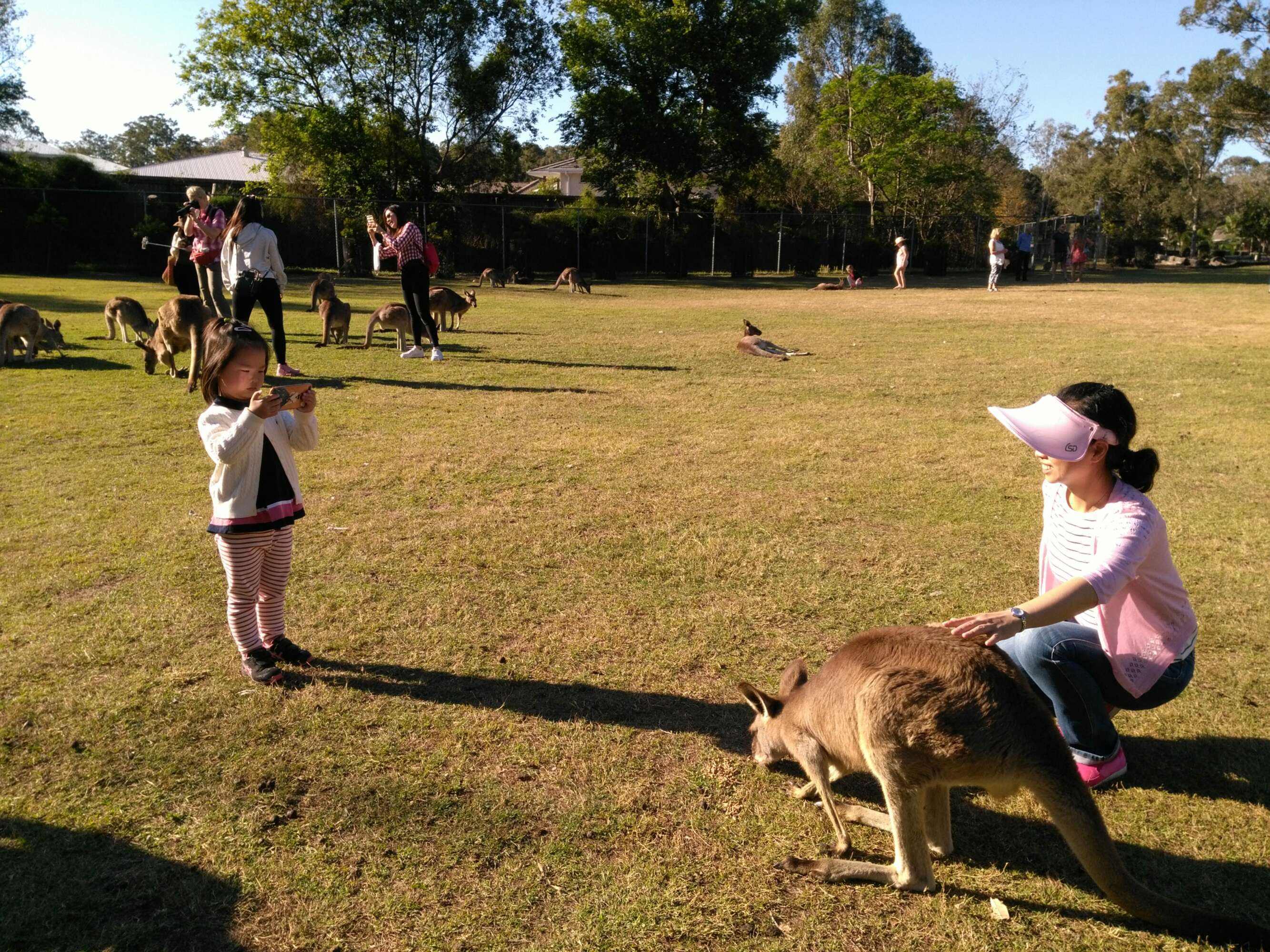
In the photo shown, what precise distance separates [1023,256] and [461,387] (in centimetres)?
3104

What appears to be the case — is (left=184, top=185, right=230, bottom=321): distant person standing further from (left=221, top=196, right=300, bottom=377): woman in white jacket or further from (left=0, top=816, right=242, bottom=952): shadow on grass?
(left=0, top=816, right=242, bottom=952): shadow on grass

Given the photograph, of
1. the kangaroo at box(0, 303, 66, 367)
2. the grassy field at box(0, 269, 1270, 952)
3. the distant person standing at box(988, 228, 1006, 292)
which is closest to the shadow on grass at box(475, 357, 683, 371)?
the grassy field at box(0, 269, 1270, 952)

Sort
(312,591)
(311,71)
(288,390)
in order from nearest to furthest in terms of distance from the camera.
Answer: (288,390), (312,591), (311,71)

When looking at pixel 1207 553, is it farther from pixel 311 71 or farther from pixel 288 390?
pixel 311 71

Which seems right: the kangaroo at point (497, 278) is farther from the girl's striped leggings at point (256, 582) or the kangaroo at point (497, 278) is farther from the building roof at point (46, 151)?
the girl's striped leggings at point (256, 582)

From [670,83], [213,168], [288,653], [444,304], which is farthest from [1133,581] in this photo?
[213,168]

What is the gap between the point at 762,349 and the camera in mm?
13711

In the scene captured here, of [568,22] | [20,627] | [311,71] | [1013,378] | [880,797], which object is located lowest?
[880,797]

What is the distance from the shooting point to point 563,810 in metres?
3.16

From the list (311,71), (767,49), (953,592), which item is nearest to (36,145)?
(311,71)

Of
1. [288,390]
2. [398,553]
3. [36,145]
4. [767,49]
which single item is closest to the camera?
[288,390]

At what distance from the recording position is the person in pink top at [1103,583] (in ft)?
10.2

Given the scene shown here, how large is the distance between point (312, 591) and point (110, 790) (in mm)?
1771

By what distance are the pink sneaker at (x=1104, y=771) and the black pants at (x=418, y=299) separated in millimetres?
10092
